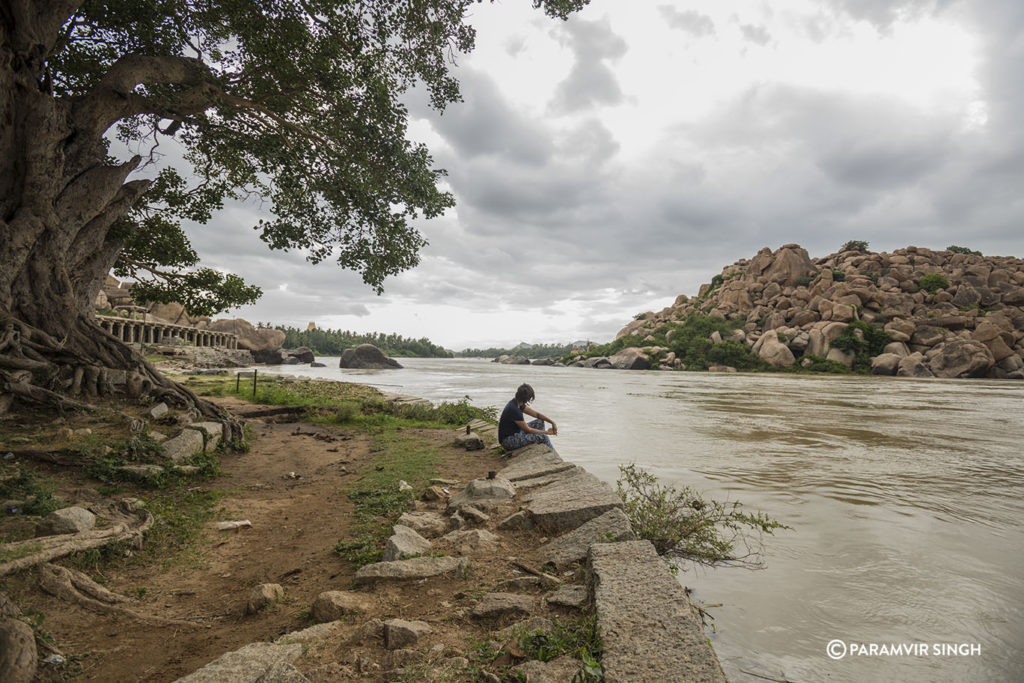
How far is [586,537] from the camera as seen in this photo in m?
4.32

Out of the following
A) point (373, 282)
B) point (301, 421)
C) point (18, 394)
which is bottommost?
point (301, 421)

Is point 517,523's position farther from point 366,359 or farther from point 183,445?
point 366,359

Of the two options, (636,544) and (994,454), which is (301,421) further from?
(994,454)

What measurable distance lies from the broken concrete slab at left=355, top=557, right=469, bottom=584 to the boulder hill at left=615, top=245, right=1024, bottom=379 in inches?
2564

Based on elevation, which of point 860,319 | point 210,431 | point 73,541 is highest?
point 860,319

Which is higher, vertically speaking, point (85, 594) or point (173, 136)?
point (173, 136)

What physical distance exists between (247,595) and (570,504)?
10.4ft

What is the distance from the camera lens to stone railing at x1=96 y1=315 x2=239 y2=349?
44.3m

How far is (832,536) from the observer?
18.3ft

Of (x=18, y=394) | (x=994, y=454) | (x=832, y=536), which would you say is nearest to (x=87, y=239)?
(x=18, y=394)

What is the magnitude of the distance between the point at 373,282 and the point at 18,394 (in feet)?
21.1

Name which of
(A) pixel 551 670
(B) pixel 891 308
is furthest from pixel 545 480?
(B) pixel 891 308

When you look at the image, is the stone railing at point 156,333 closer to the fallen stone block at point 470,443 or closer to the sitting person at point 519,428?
the fallen stone block at point 470,443

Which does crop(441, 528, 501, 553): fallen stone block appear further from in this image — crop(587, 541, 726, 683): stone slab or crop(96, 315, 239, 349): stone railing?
crop(96, 315, 239, 349): stone railing
